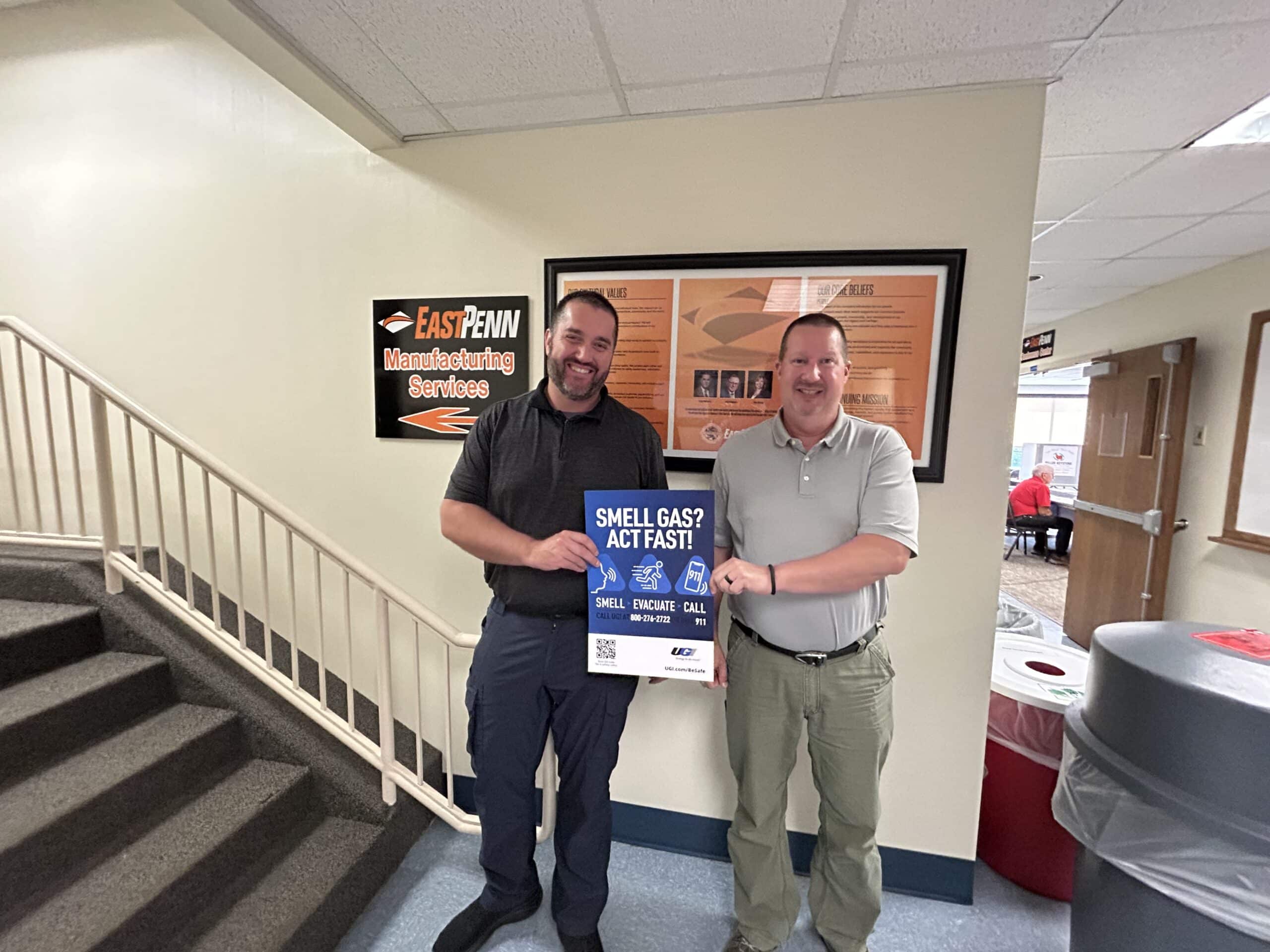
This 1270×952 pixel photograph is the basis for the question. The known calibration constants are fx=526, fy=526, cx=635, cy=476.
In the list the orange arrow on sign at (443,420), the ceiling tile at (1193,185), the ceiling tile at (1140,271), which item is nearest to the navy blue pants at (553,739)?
the orange arrow on sign at (443,420)

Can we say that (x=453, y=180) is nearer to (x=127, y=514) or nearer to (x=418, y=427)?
(x=418, y=427)

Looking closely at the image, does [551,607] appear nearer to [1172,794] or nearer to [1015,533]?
[1172,794]

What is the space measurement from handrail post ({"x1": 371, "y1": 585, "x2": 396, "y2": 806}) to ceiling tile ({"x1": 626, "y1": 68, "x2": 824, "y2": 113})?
1666 mm


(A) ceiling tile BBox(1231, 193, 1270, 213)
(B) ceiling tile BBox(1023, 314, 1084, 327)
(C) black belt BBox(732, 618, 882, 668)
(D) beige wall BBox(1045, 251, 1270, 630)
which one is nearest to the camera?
(C) black belt BBox(732, 618, 882, 668)

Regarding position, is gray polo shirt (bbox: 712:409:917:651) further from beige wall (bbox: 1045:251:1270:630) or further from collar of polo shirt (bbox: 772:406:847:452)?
beige wall (bbox: 1045:251:1270:630)

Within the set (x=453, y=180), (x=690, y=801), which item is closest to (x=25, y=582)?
(x=453, y=180)

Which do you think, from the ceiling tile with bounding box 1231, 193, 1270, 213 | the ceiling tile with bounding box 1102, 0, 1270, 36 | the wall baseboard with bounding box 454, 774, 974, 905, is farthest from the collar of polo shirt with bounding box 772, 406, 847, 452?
the ceiling tile with bounding box 1231, 193, 1270, 213

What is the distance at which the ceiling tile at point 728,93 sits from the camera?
1398 mm

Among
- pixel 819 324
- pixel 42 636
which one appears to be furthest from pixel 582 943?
pixel 42 636

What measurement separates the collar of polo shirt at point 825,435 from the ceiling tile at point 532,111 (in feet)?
3.42

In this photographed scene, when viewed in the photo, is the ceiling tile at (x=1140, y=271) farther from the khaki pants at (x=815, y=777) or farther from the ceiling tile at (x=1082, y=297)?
the khaki pants at (x=815, y=777)

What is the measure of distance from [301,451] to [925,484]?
2.16m

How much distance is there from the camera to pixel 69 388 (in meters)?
1.80

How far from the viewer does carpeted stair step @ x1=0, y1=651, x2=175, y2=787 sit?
56.8 inches
